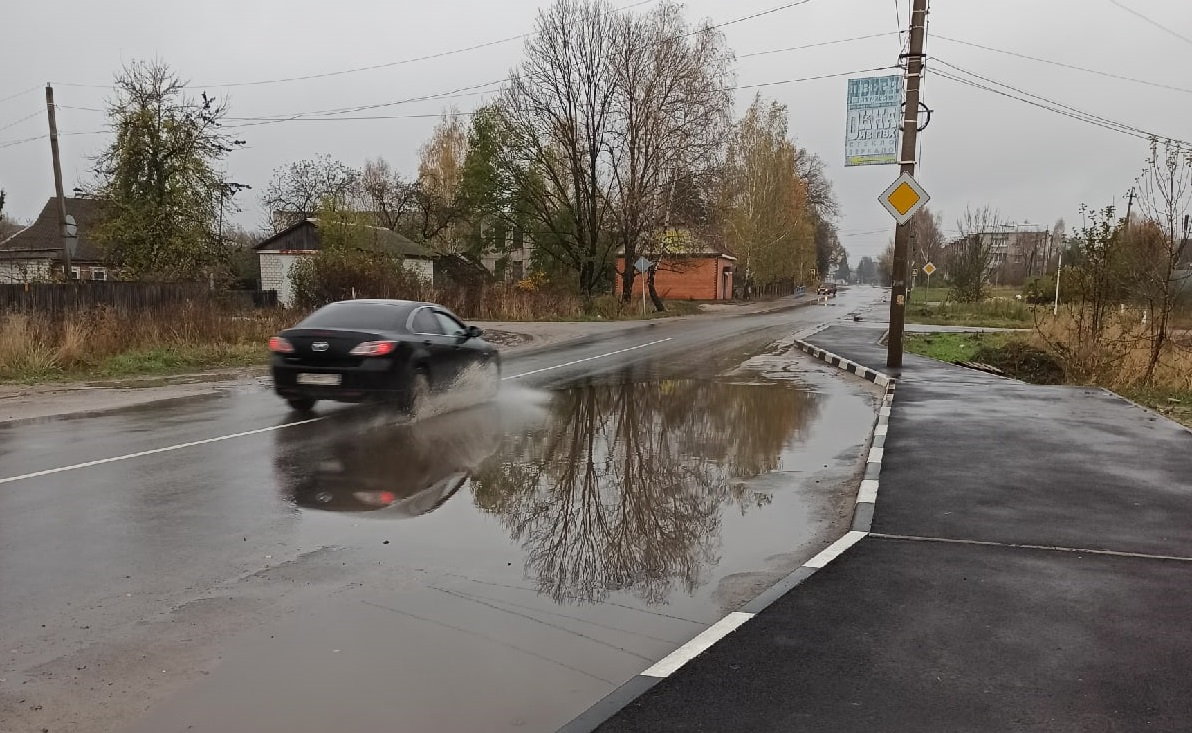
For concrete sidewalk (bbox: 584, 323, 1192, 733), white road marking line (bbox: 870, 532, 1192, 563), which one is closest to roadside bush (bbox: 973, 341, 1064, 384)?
concrete sidewalk (bbox: 584, 323, 1192, 733)

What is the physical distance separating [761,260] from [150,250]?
48.9 metres

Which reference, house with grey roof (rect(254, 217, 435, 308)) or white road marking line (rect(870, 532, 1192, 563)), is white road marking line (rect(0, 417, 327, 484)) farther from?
house with grey roof (rect(254, 217, 435, 308))

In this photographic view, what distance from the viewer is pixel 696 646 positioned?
3814 mm

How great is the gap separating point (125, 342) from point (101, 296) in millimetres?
3322

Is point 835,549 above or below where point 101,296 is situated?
below

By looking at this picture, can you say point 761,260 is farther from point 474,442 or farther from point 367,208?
point 474,442

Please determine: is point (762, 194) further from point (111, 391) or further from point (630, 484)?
point (630, 484)

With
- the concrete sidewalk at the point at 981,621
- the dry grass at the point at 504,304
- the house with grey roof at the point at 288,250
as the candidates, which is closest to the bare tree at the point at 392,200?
the house with grey roof at the point at 288,250

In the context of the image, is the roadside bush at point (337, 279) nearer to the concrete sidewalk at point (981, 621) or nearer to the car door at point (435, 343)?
the car door at point (435, 343)

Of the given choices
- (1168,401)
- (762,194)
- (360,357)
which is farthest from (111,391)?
(762,194)

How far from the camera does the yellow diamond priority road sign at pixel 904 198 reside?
1538 centimetres

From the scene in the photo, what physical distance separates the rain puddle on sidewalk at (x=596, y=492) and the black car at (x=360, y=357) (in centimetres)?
55

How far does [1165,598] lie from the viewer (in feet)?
14.6

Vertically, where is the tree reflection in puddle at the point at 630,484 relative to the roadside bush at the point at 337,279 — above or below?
below
